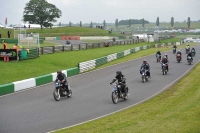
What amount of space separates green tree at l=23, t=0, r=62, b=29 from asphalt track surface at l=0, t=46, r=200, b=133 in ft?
284

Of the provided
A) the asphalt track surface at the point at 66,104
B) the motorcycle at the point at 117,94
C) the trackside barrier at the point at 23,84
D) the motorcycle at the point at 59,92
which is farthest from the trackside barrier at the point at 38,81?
the motorcycle at the point at 117,94

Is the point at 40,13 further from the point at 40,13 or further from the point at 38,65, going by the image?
the point at 38,65

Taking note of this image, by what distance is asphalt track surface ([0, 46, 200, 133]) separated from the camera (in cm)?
1448

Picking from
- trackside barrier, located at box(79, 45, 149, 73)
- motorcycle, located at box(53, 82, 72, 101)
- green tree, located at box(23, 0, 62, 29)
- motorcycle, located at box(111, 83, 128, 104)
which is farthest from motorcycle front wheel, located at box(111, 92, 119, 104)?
green tree, located at box(23, 0, 62, 29)

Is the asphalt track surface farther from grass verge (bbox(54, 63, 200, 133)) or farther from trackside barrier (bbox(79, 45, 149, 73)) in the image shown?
trackside barrier (bbox(79, 45, 149, 73))

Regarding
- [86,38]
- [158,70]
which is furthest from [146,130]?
[86,38]

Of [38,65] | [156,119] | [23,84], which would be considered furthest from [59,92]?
[38,65]

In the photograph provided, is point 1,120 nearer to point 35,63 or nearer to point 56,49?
point 35,63

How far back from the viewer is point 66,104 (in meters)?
19.0

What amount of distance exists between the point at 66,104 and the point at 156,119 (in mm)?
6422

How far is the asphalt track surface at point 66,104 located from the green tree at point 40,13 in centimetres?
8648

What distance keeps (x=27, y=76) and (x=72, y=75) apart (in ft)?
13.4

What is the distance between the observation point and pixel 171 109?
1603 cm

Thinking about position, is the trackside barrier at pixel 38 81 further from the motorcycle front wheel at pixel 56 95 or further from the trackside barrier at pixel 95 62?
the motorcycle front wheel at pixel 56 95
